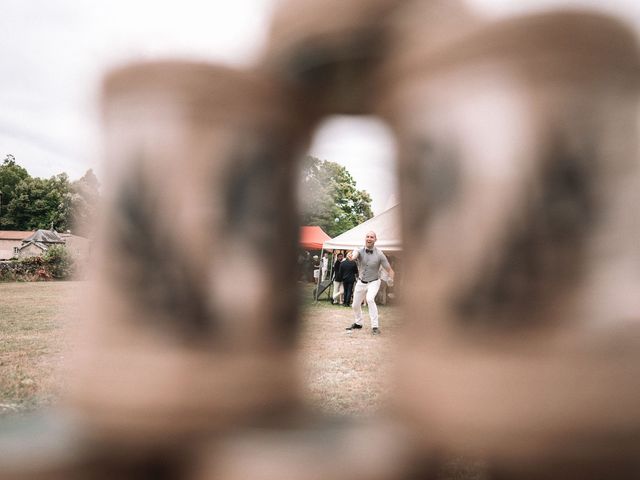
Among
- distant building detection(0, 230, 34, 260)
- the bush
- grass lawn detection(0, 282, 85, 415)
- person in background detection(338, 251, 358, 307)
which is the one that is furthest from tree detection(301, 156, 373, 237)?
distant building detection(0, 230, 34, 260)

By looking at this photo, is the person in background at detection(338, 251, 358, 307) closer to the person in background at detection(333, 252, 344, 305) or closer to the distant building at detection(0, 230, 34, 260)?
the person in background at detection(333, 252, 344, 305)

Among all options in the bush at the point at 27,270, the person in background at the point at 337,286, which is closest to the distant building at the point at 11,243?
the bush at the point at 27,270

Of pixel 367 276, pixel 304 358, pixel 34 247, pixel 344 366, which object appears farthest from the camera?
pixel 34 247

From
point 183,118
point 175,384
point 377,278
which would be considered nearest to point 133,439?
point 175,384

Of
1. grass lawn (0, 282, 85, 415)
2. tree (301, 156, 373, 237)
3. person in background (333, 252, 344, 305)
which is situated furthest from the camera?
person in background (333, 252, 344, 305)

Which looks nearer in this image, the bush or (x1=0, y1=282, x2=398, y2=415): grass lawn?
(x1=0, y1=282, x2=398, y2=415): grass lawn

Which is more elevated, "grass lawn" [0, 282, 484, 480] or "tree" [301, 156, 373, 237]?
"tree" [301, 156, 373, 237]

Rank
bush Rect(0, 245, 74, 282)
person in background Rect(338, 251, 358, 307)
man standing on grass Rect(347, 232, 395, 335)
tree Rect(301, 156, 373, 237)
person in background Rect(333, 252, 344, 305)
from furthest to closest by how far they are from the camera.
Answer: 1. bush Rect(0, 245, 74, 282)
2. person in background Rect(333, 252, 344, 305)
3. person in background Rect(338, 251, 358, 307)
4. man standing on grass Rect(347, 232, 395, 335)
5. tree Rect(301, 156, 373, 237)

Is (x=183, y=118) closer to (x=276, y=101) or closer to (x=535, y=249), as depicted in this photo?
(x=276, y=101)

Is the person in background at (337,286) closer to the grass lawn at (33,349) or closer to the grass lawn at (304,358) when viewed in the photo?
the grass lawn at (304,358)

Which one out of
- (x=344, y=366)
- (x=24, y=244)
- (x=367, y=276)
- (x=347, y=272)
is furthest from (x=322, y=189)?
(x=24, y=244)

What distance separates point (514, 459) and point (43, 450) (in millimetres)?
295

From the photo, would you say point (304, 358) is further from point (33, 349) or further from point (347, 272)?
point (347, 272)

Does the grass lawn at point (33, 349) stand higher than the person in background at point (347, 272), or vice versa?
the person in background at point (347, 272)
